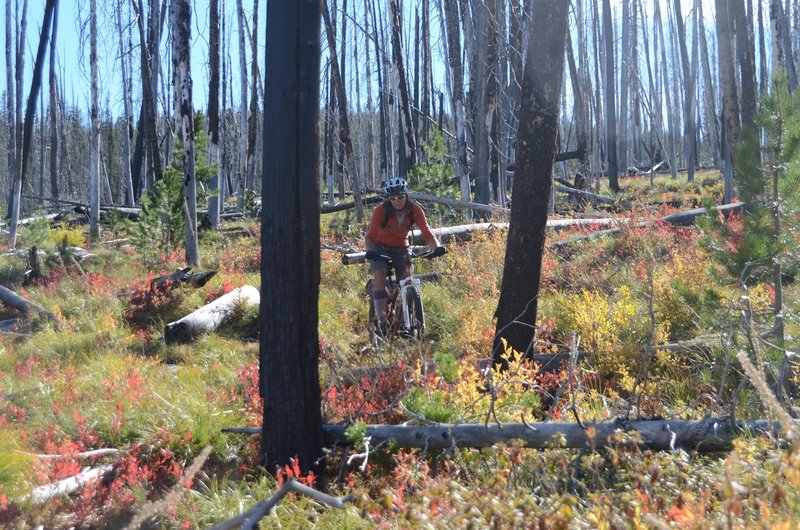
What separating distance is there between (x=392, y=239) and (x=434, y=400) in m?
3.16

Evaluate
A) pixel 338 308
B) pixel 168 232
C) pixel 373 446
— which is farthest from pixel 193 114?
pixel 373 446

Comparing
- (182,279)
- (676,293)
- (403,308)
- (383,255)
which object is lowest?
(403,308)

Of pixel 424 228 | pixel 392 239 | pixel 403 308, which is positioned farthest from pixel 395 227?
pixel 403 308

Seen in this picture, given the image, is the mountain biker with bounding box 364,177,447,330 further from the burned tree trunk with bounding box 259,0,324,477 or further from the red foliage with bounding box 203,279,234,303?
the burned tree trunk with bounding box 259,0,324,477

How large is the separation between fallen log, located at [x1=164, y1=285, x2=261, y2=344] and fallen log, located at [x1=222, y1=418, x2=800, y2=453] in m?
4.04

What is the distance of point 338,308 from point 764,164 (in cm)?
562

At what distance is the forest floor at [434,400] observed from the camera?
2.87 meters

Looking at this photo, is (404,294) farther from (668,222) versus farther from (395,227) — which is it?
(668,222)

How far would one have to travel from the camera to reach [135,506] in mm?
3680

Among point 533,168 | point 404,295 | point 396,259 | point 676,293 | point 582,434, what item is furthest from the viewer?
point 396,259

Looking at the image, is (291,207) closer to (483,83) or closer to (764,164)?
(764,164)

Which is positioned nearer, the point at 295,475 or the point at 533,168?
the point at 295,475

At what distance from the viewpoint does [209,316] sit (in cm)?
809

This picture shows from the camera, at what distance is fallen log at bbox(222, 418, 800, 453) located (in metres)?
3.74
